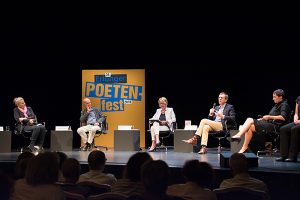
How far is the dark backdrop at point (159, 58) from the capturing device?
9656 mm

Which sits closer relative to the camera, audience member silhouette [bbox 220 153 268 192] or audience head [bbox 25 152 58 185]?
audience head [bbox 25 152 58 185]

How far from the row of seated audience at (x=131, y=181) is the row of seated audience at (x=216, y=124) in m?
4.04

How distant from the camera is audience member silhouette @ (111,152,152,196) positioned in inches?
117

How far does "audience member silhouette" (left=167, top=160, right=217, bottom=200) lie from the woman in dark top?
450 centimetres

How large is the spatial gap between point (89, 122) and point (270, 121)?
4034mm

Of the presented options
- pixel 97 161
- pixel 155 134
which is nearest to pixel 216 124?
pixel 155 134

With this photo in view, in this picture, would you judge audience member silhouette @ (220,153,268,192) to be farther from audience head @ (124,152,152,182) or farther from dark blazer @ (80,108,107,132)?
dark blazer @ (80,108,107,132)

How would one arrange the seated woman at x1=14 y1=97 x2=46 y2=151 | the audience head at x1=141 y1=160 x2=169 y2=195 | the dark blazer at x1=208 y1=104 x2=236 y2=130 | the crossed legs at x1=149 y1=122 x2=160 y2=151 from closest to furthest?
1. the audience head at x1=141 y1=160 x2=169 y2=195
2. the dark blazer at x1=208 y1=104 x2=236 y2=130
3. the seated woman at x1=14 y1=97 x2=46 y2=151
4. the crossed legs at x1=149 y1=122 x2=160 y2=151

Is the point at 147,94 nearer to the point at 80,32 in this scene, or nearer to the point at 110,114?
the point at 110,114

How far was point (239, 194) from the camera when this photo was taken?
2.97m

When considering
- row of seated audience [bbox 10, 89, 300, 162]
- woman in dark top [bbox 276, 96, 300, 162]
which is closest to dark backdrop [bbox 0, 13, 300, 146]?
row of seated audience [bbox 10, 89, 300, 162]

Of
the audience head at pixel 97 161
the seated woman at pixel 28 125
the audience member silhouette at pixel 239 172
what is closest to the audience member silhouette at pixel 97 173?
the audience head at pixel 97 161

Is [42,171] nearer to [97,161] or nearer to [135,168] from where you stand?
[135,168]

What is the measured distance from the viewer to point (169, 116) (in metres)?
9.92
